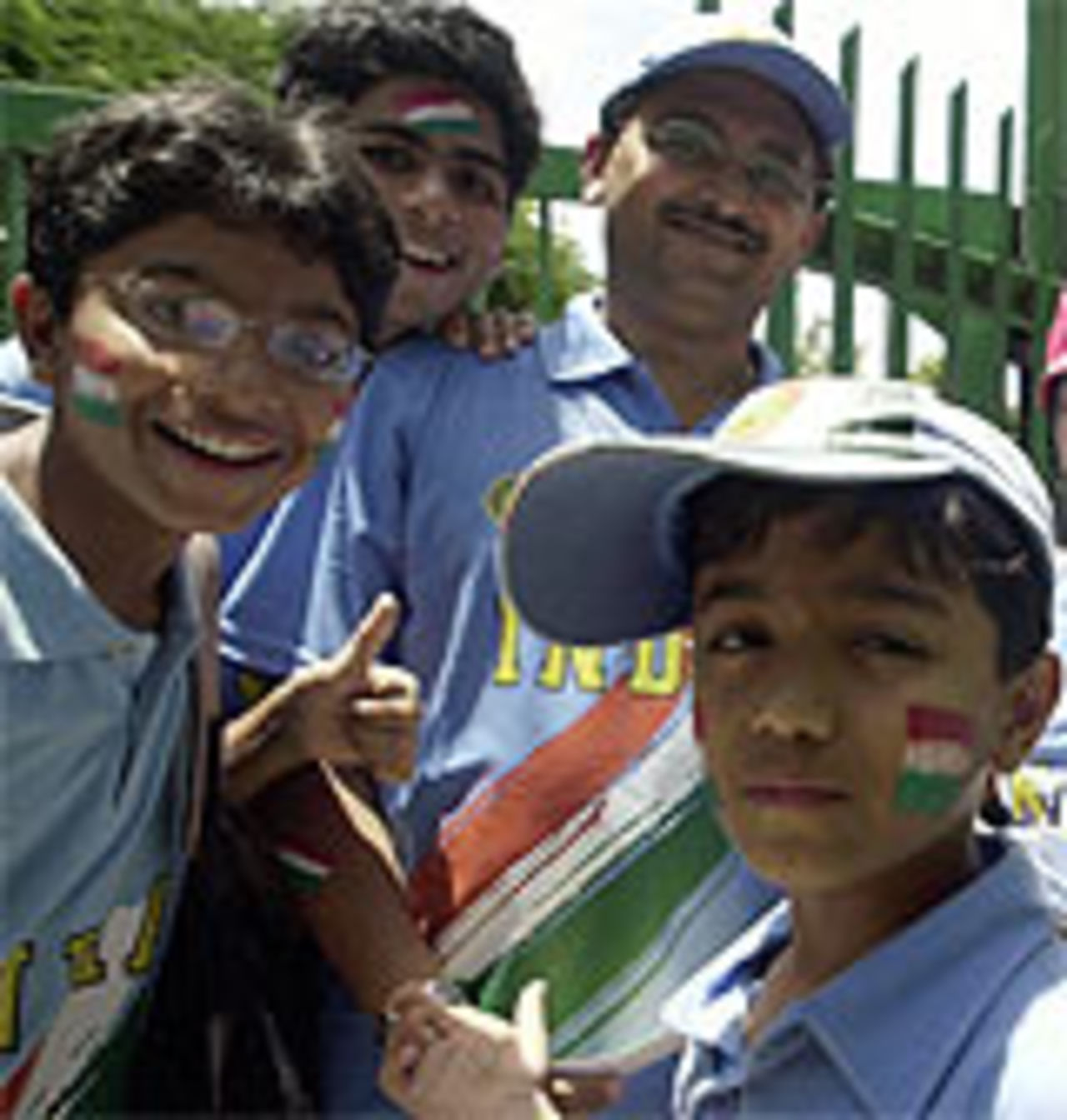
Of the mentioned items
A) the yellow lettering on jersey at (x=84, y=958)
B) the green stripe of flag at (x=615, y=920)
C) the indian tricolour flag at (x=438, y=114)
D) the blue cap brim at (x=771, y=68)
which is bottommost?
the green stripe of flag at (x=615, y=920)

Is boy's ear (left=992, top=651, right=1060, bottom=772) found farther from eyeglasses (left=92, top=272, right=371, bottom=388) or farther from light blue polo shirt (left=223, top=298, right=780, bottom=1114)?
eyeglasses (left=92, top=272, right=371, bottom=388)

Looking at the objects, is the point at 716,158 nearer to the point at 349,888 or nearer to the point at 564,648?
the point at 564,648

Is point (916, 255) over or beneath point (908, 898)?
over

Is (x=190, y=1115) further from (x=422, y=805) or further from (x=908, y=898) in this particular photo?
(x=908, y=898)

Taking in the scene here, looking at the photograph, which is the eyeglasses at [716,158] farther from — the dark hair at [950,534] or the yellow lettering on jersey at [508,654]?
the dark hair at [950,534]

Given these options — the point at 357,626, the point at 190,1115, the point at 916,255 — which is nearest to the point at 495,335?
the point at 357,626

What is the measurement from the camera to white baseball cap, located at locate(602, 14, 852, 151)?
2.38 m

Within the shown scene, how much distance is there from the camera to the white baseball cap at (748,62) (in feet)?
7.80

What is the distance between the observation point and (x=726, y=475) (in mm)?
1512

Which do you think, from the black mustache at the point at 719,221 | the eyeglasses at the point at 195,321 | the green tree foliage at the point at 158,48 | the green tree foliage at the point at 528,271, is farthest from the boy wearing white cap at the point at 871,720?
the green tree foliage at the point at 528,271

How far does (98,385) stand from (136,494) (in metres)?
0.12

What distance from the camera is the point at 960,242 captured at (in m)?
4.44

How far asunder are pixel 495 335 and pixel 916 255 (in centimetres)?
235

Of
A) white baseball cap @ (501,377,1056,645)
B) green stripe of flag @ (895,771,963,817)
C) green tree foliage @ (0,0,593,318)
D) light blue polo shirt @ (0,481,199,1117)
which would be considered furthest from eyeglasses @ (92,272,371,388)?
green tree foliage @ (0,0,593,318)
